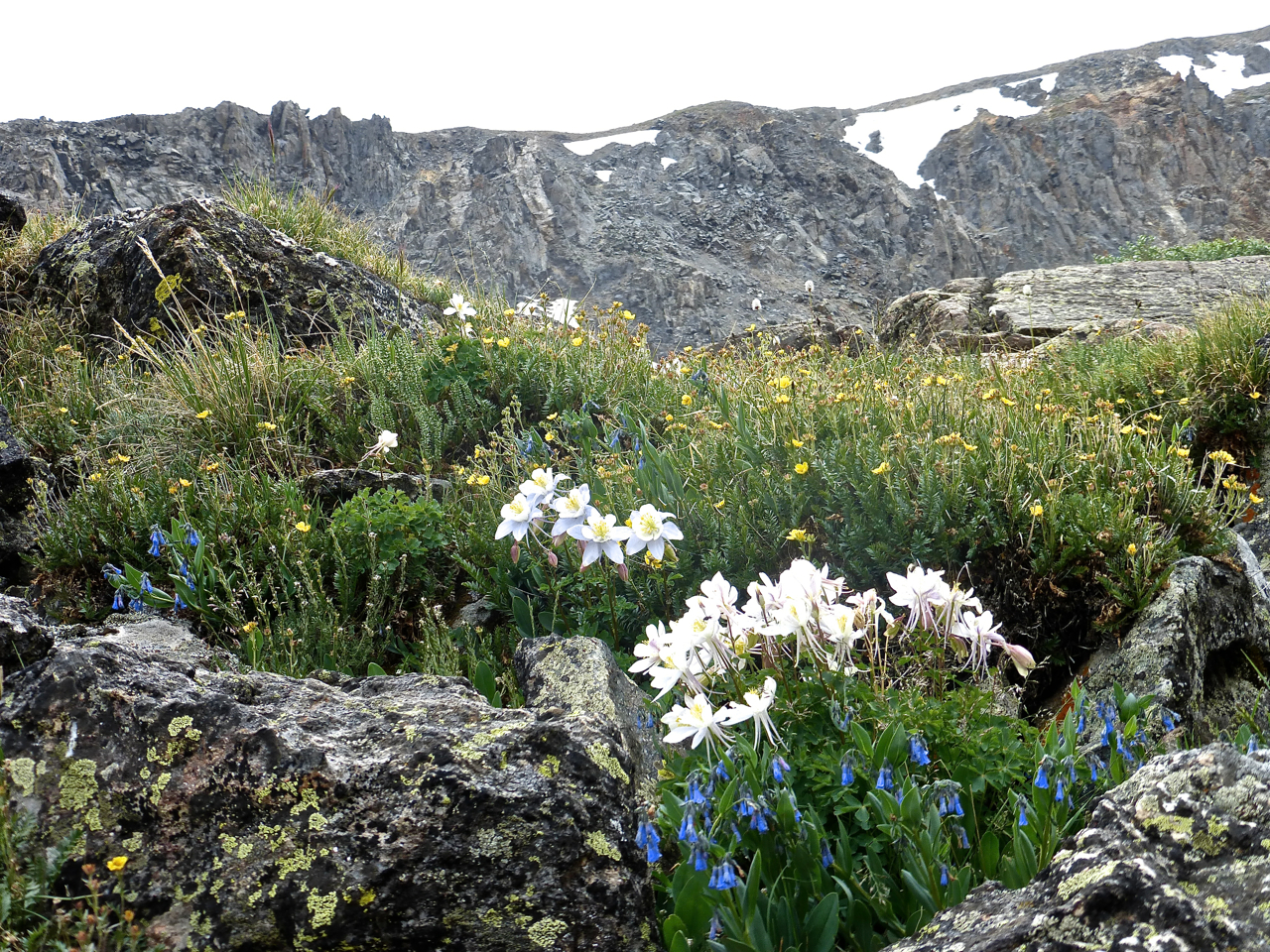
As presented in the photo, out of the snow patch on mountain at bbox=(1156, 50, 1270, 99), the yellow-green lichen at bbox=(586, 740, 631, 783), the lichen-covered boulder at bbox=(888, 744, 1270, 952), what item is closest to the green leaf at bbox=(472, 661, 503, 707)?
the yellow-green lichen at bbox=(586, 740, 631, 783)

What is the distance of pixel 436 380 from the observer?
534cm

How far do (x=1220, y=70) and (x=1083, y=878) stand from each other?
3511 inches

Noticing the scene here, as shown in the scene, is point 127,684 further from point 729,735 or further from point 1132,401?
point 1132,401

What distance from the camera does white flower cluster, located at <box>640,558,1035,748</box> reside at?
190 centimetres

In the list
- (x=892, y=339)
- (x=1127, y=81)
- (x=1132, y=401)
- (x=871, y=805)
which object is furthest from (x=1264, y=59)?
(x=871, y=805)

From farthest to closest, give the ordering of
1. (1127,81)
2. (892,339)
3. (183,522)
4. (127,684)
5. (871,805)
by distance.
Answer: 1. (1127,81)
2. (892,339)
3. (183,522)
4. (871,805)
5. (127,684)

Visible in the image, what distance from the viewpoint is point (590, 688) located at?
2416mm

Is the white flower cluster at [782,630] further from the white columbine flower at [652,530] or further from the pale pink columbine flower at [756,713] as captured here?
the white columbine flower at [652,530]

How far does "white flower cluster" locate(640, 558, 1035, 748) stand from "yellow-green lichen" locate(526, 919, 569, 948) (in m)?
0.46

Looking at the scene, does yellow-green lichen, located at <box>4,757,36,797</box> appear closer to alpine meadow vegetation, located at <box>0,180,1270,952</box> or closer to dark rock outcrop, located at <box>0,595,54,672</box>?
alpine meadow vegetation, located at <box>0,180,1270,952</box>

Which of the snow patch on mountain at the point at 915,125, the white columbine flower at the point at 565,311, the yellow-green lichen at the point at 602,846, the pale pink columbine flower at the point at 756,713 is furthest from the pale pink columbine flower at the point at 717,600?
the snow patch on mountain at the point at 915,125

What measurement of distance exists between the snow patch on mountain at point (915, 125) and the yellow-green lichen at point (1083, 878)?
66909 millimetres

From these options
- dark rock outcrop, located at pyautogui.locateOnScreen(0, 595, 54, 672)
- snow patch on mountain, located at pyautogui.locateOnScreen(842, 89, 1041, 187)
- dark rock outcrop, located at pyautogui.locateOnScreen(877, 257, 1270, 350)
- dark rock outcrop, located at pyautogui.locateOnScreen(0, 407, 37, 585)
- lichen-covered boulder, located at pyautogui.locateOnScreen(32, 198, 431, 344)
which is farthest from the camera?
snow patch on mountain, located at pyautogui.locateOnScreen(842, 89, 1041, 187)

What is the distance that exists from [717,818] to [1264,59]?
300 feet
